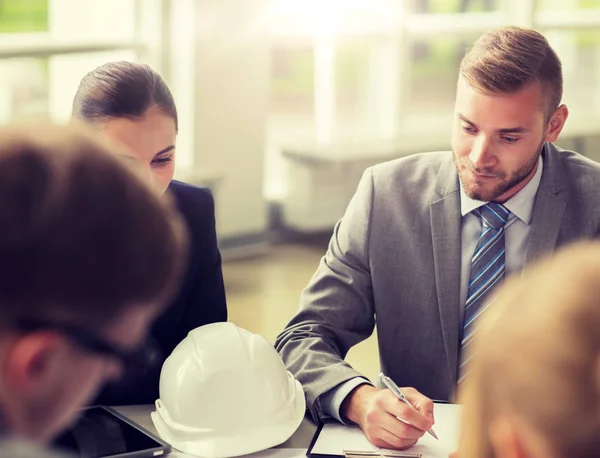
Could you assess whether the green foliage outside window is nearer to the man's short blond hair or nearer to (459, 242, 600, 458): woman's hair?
the man's short blond hair

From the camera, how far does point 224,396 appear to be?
1.67 metres

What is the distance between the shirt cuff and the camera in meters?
1.88

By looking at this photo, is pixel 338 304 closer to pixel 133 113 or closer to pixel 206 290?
pixel 206 290

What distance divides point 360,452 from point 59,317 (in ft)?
3.34

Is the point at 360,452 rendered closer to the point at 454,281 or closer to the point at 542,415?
the point at 454,281

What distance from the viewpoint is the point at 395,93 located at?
22.3 feet

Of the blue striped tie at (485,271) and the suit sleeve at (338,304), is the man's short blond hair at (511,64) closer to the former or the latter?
the blue striped tie at (485,271)

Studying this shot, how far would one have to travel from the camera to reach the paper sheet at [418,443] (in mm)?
1729

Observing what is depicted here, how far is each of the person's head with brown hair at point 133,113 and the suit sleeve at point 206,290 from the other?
0.27 metres

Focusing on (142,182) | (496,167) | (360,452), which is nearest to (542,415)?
(142,182)

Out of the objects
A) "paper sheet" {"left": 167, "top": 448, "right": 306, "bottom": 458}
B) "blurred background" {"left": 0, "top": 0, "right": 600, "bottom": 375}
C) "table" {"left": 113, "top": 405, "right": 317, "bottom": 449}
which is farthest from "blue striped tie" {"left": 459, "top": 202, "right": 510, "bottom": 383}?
"blurred background" {"left": 0, "top": 0, "right": 600, "bottom": 375}

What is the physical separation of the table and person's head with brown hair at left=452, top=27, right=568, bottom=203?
0.69m

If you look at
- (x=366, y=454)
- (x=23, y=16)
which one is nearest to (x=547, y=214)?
(x=366, y=454)

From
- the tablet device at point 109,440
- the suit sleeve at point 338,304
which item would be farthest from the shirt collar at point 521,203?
the tablet device at point 109,440
